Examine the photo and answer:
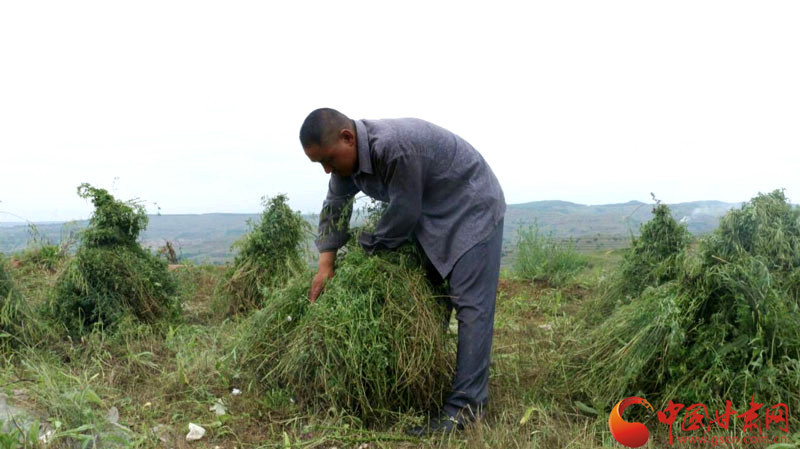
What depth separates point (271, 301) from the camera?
142 inches

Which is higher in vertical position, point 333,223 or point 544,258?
point 333,223

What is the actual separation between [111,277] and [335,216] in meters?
2.58

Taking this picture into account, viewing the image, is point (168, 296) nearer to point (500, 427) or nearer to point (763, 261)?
point (500, 427)

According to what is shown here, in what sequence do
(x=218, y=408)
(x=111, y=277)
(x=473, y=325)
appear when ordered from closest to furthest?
1. (x=473, y=325)
2. (x=218, y=408)
3. (x=111, y=277)

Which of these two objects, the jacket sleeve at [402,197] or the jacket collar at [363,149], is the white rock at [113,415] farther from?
the jacket collar at [363,149]

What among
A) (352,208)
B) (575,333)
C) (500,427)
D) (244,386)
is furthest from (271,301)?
(575,333)

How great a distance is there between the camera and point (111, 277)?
4.99 metres

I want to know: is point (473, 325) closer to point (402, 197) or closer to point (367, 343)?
point (367, 343)

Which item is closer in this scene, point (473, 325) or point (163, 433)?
point (163, 433)

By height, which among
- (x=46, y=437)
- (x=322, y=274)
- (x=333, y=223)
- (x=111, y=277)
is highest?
(x=333, y=223)

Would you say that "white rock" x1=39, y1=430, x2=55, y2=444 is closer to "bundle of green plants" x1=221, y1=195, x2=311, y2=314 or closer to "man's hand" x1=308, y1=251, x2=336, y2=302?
"man's hand" x1=308, y1=251, x2=336, y2=302

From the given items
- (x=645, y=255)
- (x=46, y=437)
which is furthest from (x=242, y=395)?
(x=645, y=255)

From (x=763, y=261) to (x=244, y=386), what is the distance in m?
3.16

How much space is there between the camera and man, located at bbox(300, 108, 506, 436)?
3.06 metres
